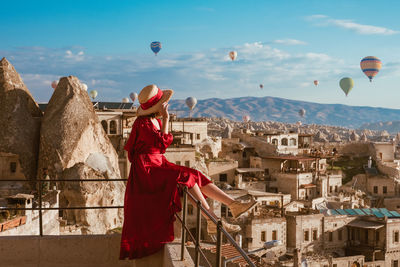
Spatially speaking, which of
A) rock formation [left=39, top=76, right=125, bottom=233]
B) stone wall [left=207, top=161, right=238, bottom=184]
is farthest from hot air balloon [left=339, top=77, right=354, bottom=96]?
rock formation [left=39, top=76, right=125, bottom=233]

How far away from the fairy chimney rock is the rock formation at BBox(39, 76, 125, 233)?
974mm

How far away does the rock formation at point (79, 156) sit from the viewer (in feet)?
94.2

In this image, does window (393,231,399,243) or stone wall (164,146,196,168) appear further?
window (393,231,399,243)

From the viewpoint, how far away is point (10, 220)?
1520 centimetres

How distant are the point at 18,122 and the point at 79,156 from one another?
4.98 m

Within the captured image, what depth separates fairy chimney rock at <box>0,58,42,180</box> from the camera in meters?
31.9

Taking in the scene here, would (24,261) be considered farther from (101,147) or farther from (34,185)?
(101,147)

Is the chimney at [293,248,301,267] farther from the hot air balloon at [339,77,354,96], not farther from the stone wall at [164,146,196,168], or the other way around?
the hot air balloon at [339,77,354,96]

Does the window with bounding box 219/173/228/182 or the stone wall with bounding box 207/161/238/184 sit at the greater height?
the stone wall with bounding box 207/161/238/184

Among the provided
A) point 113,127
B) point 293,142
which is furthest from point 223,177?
point 293,142

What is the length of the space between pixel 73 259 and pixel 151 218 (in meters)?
1.67

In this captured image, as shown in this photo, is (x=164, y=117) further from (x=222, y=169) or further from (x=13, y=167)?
(x=222, y=169)

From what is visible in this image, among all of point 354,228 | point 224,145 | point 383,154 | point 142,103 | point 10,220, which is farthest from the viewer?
point 383,154

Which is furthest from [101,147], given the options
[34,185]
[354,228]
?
[354,228]
